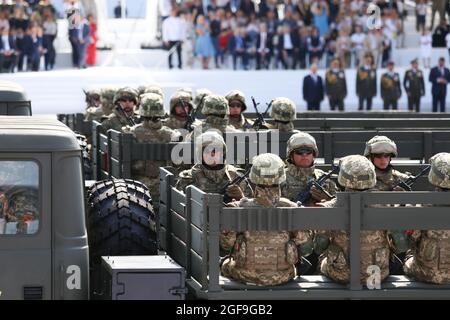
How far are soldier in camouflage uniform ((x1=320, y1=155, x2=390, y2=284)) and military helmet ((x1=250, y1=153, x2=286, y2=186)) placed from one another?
0.40 m

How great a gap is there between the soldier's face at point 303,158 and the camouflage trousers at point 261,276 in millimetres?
2492

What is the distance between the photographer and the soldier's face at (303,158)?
1206cm

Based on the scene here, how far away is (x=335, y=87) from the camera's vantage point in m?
39.9

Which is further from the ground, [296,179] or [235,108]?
[235,108]

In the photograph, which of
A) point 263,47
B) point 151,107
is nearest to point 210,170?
point 151,107

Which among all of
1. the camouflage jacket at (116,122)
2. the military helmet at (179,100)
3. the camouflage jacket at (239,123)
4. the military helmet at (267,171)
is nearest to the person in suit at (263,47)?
the camouflage jacket at (239,123)

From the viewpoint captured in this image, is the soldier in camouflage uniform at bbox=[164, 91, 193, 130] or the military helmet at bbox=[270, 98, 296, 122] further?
the military helmet at bbox=[270, 98, 296, 122]

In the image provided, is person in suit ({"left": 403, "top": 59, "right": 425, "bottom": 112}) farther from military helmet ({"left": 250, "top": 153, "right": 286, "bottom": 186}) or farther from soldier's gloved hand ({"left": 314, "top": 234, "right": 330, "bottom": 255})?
military helmet ({"left": 250, "top": 153, "right": 286, "bottom": 186})

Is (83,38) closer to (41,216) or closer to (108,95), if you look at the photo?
(108,95)

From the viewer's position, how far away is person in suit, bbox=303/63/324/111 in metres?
39.7

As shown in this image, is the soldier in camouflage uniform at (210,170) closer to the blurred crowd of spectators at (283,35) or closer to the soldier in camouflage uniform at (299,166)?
the soldier in camouflage uniform at (299,166)

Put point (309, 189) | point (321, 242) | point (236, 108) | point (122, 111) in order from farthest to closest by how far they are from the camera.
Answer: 1. point (236, 108)
2. point (122, 111)
3. point (309, 189)
4. point (321, 242)

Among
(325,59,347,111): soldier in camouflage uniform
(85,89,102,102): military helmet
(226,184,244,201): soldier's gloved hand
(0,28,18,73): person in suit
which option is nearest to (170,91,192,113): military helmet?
(85,89,102,102): military helmet

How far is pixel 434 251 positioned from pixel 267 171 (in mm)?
1197
